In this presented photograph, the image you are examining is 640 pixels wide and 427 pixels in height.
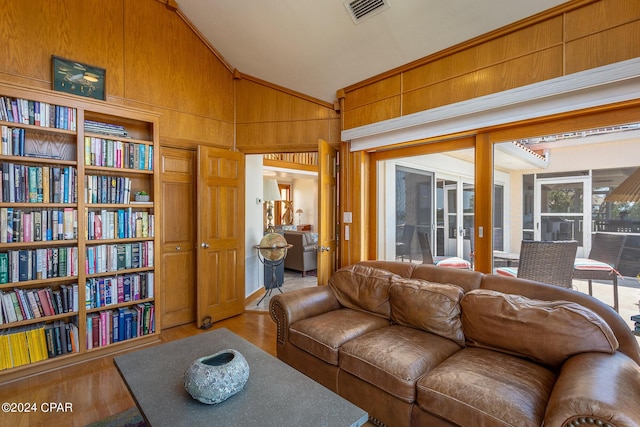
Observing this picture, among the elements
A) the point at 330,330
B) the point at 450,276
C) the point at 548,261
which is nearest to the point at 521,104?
the point at 548,261

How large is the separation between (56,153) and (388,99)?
3.15m

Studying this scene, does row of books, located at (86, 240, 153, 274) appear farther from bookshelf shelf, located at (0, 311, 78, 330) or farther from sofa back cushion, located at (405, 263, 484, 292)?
sofa back cushion, located at (405, 263, 484, 292)

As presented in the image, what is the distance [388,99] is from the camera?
3.15 metres

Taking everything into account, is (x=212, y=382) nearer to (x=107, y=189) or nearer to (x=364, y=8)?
(x=107, y=189)

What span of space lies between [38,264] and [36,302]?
0.31 meters

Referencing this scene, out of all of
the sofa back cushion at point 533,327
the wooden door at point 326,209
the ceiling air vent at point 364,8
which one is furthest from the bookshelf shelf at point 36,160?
the sofa back cushion at point 533,327

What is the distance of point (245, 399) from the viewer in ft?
4.68

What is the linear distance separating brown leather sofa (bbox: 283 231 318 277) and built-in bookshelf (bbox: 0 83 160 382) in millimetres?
3240

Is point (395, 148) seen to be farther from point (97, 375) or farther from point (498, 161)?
point (97, 375)

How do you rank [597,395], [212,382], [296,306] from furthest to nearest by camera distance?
1. [296,306]
2. [212,382]
3. [597,395]

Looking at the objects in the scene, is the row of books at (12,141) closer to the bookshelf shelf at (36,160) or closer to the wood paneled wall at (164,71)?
the bookshelf shelf at (36,160)

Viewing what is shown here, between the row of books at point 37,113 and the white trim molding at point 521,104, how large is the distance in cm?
272

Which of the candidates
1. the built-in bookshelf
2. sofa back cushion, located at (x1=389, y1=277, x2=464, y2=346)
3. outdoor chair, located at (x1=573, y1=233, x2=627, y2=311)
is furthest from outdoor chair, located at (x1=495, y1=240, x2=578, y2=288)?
the built-in bookshelf

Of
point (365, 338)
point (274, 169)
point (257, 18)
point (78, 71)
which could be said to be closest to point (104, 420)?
point (365, 338)
